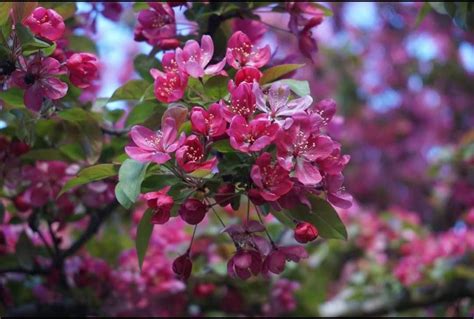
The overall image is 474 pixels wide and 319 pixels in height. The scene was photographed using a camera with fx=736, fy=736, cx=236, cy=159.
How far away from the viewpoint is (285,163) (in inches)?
49.3

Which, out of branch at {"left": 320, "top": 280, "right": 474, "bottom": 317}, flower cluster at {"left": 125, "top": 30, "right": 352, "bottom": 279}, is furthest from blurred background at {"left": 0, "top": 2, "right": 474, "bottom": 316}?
flower cluster at {"left": 125, "top": 30, "right": 352, "bottom": 279}

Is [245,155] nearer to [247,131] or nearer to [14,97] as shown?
[247,131]

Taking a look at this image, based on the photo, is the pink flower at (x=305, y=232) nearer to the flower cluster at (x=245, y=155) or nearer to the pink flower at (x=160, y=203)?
the flower cluster at (x=245, y=155)

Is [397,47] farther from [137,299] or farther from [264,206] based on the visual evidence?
[264,206]

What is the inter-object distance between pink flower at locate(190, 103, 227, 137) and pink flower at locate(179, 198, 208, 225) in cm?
12

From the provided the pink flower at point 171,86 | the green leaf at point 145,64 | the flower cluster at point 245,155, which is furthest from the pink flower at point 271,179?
the green leaf at point 145,64

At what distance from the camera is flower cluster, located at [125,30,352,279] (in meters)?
1.27

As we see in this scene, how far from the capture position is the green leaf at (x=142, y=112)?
1643mm

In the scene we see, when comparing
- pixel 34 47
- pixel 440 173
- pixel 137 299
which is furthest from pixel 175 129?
pixel 440 173

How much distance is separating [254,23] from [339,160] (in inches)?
24.3

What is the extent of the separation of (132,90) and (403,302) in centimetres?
147

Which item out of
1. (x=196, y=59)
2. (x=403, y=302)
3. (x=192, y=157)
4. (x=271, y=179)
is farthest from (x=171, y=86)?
(x=403, y=302)

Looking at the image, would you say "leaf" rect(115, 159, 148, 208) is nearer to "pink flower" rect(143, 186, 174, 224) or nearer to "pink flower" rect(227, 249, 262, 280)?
"pink flower" rect(143, 186, 174, 224)

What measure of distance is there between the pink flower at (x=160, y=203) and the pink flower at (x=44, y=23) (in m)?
0.38
